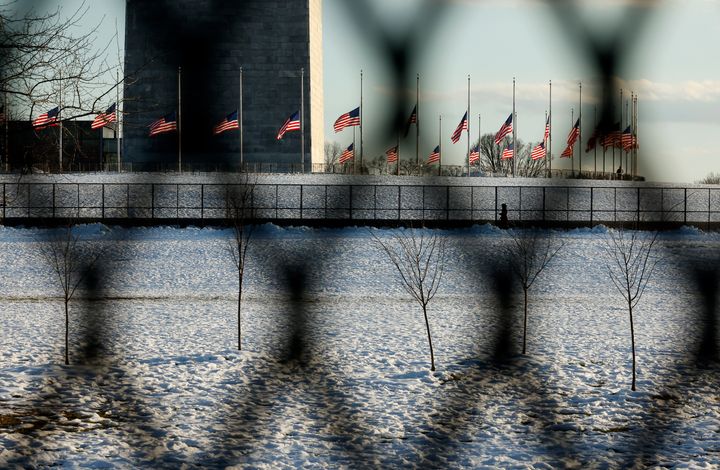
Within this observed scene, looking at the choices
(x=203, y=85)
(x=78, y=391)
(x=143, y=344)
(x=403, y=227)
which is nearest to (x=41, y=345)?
(x=143, y=344)

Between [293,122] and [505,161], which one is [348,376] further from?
[505,161]

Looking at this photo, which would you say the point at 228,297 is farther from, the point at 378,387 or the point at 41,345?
the point at 378,387

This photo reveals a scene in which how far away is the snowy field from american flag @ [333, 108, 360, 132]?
0.95 ft

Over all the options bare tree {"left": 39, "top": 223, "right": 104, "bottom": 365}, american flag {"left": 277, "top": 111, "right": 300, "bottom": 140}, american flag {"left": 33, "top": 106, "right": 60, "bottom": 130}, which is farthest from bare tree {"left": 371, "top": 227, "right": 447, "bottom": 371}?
american flag {"left": 33, "top": 106, "right": 60, "bottom": 130}

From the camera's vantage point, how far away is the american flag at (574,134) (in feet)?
3.55

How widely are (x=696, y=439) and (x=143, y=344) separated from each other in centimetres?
616

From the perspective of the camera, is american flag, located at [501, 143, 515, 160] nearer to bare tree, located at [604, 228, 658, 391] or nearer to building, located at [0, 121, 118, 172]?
building, located at [0, 121, 118, 172]

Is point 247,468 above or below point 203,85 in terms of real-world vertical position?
below

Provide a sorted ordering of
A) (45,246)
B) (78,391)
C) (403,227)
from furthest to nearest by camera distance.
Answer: (403,227) < (45,246) < (78,391)

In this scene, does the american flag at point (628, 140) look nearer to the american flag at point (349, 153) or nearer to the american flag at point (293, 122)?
the american flag at point (349, 153)

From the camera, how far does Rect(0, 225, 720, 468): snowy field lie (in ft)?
5.86

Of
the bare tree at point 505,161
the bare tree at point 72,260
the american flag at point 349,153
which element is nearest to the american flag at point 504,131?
the bare tree at point 505,161

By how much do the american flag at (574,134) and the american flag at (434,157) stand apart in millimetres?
195

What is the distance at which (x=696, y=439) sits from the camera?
5.27m
